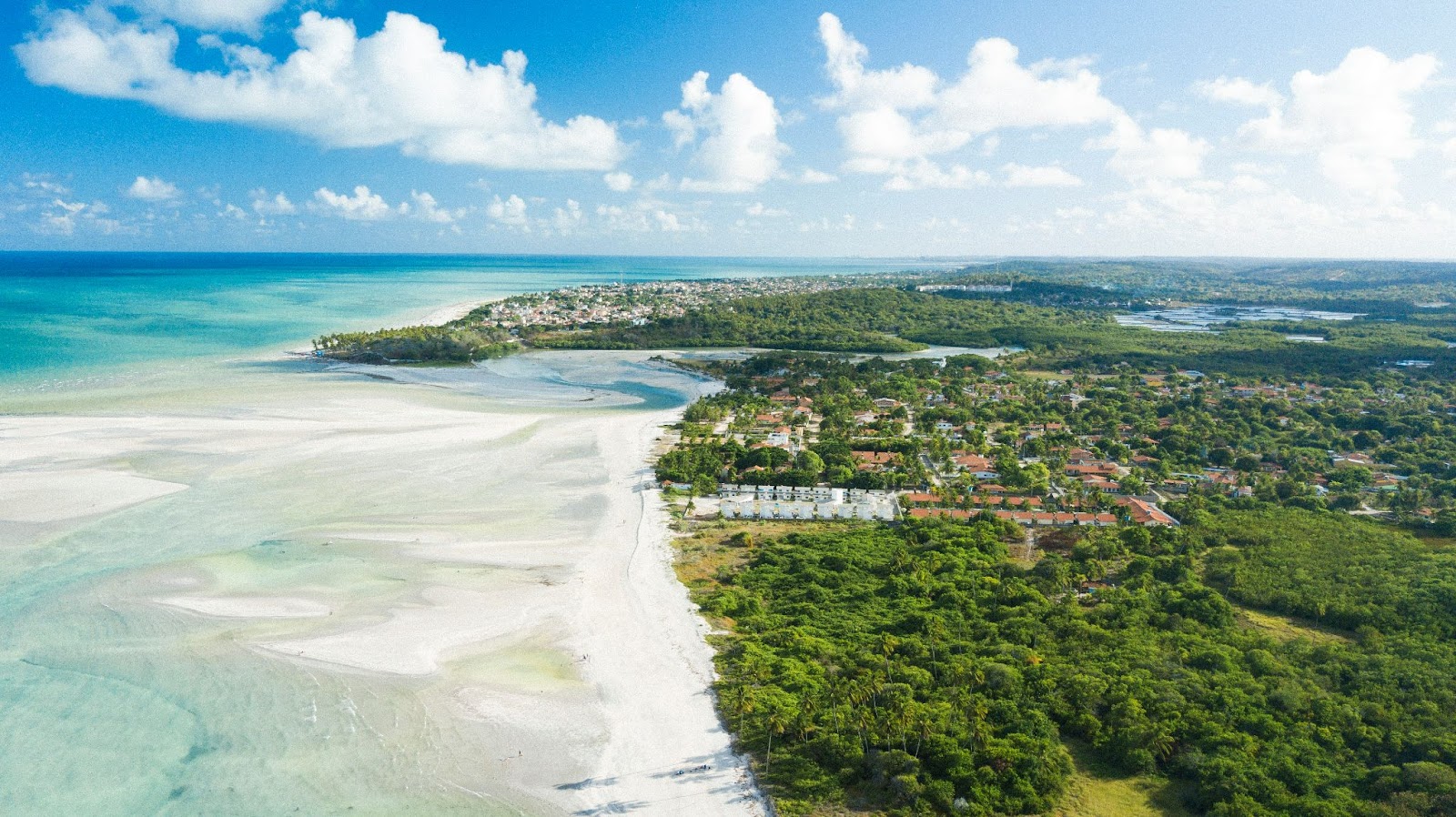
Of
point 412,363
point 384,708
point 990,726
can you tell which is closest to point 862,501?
point 990,726

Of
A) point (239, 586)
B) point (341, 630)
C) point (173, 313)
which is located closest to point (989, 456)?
point (341, 630)

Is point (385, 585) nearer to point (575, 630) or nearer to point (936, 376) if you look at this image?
point (575, 630)

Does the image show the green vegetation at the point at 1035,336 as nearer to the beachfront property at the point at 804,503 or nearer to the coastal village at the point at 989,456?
A: the coastal village at the point at 989,456

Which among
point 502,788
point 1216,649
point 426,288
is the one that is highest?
point 426,288

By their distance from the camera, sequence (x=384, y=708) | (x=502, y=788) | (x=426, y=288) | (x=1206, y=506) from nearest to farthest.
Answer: (x=502, y=788) < (x=384, y=708) < (x=1206, y=506) < (x=426, y=288)

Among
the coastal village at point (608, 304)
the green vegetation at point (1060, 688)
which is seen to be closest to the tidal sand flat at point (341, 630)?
the green vegetation at point (1060, 688)

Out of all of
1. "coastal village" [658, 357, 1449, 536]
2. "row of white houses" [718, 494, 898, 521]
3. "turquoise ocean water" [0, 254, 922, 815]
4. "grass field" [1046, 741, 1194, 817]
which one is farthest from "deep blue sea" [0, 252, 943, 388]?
"grass field" [1046, 741, 1194, 817]

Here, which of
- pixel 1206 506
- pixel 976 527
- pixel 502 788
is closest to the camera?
pixel 502 788
